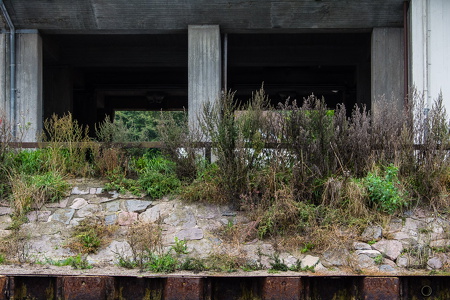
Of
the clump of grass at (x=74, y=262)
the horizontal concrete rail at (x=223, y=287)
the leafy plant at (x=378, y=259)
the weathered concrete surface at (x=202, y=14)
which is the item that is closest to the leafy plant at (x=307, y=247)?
the leafy plant at (x=378, y=259)

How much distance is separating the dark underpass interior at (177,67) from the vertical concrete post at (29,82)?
1.07 metres

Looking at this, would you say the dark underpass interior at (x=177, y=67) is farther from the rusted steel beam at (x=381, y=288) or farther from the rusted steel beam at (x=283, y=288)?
the rusted steel beam at (x=381, y=288)

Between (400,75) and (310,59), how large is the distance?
439 centimetres

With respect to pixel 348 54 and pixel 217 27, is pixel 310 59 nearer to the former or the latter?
pixel 348 54

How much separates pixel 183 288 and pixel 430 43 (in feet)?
26.0

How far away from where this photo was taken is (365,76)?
17500 mm

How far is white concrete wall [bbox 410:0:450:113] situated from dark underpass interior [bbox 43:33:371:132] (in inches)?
132

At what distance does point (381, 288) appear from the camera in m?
7.36

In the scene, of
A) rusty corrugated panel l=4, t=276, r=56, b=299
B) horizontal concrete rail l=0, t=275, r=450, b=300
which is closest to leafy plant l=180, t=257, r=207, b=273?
horizontal concrete rail l=0, t=275, r=450, b=300

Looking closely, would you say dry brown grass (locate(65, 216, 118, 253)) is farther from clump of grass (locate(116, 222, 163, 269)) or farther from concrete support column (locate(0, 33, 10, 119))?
concrete support column (locate(0, 33, 10, 119))

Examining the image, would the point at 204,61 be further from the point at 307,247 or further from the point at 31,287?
the point at 31,287

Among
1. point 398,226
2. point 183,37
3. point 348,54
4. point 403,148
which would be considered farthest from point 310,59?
point 398,226

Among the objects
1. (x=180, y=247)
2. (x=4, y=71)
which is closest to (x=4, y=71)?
(x=4, y=71)

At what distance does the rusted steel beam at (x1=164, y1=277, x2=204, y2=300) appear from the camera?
286 inches
